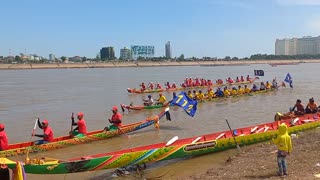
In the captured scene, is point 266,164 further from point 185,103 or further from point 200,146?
point 185,103

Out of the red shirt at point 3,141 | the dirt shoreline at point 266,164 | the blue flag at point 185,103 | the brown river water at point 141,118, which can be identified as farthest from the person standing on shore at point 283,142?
the blue flag at point 185,103

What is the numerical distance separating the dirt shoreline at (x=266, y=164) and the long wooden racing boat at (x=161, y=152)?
0.87 meters

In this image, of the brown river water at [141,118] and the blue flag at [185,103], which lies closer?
the brown river water at [141,118]

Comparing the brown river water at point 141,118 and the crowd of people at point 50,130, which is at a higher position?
the crowd of people at point 50,130

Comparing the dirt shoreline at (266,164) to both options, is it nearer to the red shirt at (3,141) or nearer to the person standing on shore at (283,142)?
the person standing on shore at (283,142)

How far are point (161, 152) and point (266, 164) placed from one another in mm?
3426

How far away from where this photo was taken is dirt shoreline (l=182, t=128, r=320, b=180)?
11039mm

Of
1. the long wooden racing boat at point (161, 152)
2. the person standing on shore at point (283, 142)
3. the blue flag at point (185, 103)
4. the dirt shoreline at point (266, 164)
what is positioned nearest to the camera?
the person standing on shore at point (283, 142)

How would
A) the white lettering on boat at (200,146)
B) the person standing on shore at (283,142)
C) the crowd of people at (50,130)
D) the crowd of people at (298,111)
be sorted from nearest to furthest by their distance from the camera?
the person standing on shore at (283,142) → the white lettering on boat at (200,146) → the crowd of people at (50,130) → the crowd of people at (298,111)

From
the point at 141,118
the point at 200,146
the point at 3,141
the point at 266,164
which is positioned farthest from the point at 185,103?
the point at 3,141

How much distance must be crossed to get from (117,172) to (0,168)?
478cm

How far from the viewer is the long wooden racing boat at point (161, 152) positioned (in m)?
11.9

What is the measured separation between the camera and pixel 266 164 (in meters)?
12.3

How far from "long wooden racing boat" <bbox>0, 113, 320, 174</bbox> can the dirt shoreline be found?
0.87 meters
